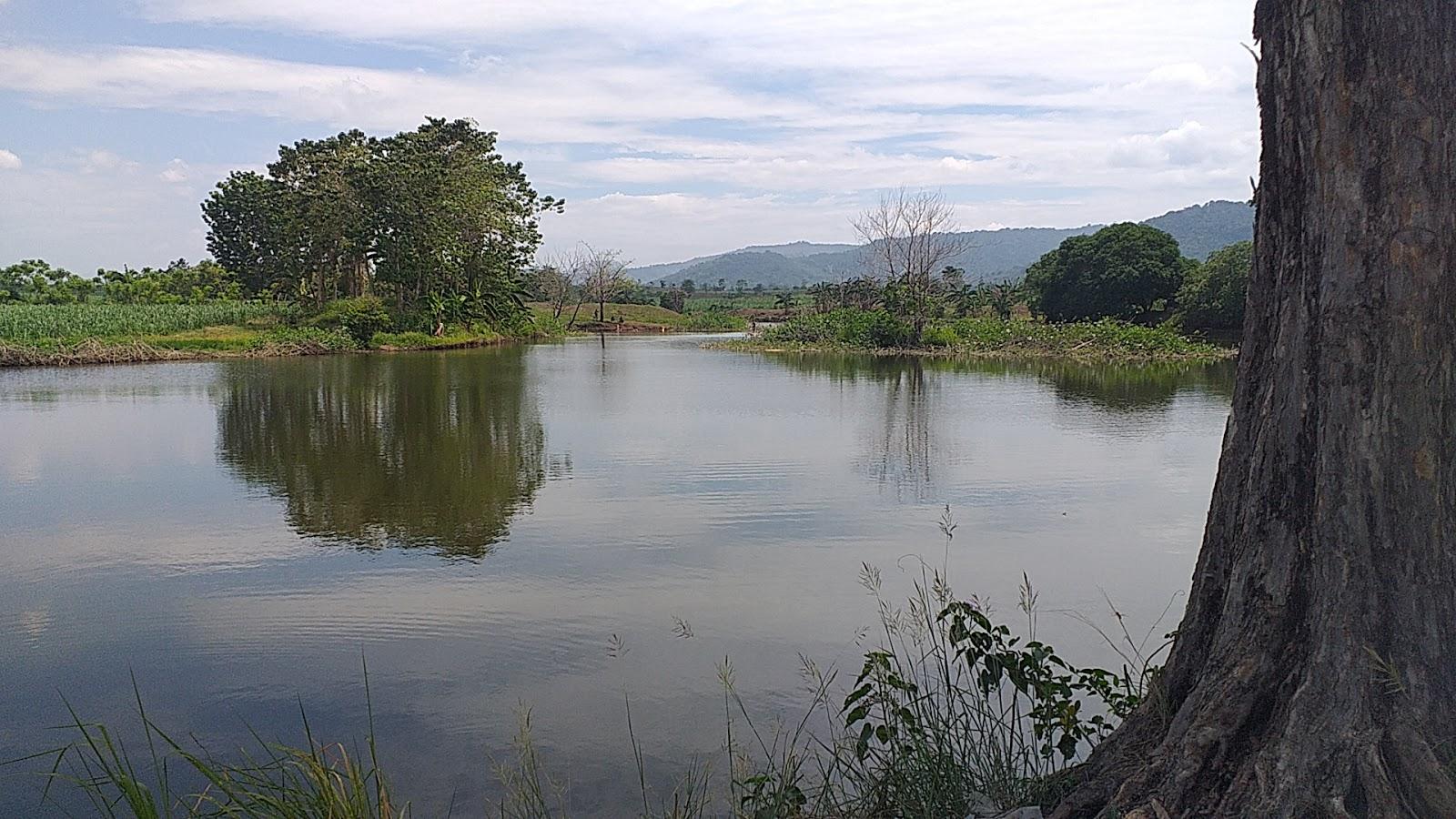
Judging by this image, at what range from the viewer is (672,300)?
61.6 metres

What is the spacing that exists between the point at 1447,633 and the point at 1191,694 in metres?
0.52

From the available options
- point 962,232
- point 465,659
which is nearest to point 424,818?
point 465,659

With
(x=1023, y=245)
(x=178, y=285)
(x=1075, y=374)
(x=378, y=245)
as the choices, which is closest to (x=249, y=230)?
(x=178, y=285)

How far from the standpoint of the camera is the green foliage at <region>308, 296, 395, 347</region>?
29.5 metres

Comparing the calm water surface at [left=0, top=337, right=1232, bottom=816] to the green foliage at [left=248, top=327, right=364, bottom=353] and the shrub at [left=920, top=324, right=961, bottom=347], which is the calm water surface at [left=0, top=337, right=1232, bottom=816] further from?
the shrub at [left=920, top=324, right=961, bottom=347]

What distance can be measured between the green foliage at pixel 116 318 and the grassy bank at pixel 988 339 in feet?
48.4

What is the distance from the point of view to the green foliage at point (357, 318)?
29.5 metres

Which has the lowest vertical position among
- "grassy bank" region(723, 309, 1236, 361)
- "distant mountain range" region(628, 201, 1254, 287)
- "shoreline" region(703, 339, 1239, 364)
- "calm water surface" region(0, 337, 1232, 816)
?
"calm water surface" region(0, 337, 1232, 816)

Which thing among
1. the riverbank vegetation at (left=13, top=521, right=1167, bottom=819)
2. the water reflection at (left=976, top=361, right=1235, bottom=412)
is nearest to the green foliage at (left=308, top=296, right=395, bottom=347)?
the water reflection at (left=976, top=361, right=1235, bottom=412)

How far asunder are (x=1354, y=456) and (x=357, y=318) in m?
29.7

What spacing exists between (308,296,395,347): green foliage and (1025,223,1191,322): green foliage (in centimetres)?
2026

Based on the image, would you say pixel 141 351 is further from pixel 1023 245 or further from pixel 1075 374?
pixel 1023 245

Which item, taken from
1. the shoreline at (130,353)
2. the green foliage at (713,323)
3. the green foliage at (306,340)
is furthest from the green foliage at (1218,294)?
the green foliage at (713,323)

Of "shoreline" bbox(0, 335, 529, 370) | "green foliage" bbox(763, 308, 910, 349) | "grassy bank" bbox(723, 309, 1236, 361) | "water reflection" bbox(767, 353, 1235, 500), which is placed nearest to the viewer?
"water reflection" bbox(767, 353, 1235, 500)
